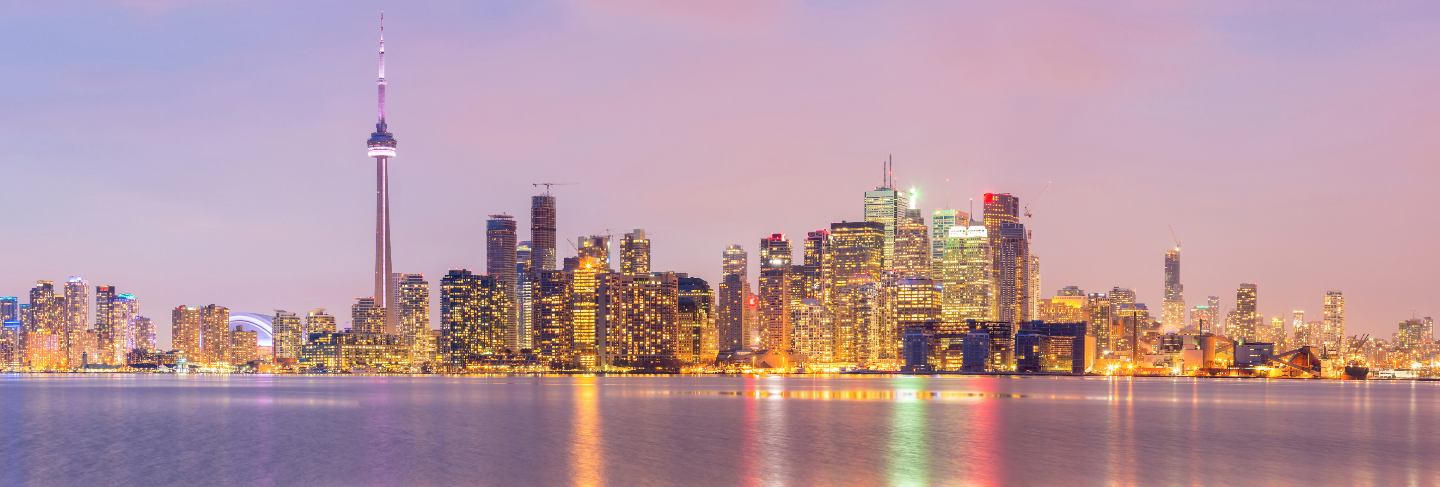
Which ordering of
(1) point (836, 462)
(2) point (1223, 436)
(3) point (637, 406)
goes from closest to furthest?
(1) point (836, 462), (2) point (1223, 436), (3) point (637, 406)

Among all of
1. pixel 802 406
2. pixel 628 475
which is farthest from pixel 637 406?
pixel 628 475

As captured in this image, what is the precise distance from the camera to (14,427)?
408 ft

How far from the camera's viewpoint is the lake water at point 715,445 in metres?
Answer: 75.2

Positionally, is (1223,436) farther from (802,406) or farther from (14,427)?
(14,427)

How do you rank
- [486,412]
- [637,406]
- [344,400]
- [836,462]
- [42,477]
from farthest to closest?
[344,400]
[637,406]
[486,412]
[836,462]
[42,477]

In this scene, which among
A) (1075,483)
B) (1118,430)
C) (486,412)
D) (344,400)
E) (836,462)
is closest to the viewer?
(1075,483)

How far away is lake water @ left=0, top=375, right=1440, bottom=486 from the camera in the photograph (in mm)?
75188

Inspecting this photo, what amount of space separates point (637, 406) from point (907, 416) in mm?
40603

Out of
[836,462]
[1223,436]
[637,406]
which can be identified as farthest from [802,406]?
[836,462]

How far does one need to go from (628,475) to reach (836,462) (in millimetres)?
14713

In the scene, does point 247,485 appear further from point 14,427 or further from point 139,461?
point 14,427

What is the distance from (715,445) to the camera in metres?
98.1

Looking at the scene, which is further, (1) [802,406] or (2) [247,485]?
(1) [802,406]

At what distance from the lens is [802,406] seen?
166 meters
